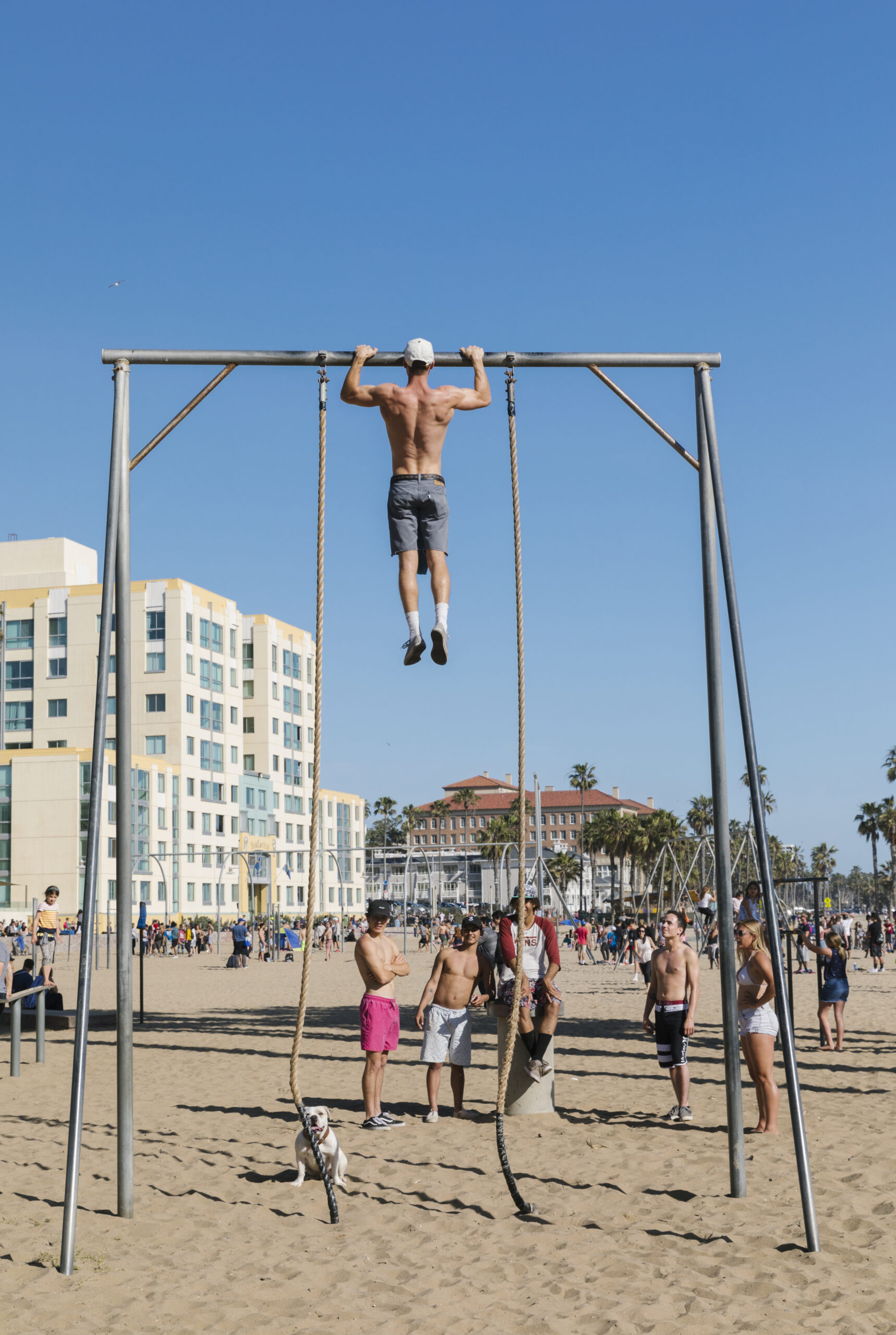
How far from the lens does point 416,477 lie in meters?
7.08

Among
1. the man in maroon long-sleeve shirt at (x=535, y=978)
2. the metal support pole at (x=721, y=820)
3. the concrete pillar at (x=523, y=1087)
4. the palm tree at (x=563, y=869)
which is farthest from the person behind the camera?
the palm tree at (x=563, y=869)

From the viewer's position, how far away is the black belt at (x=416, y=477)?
7.06m

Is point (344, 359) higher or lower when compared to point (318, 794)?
higher

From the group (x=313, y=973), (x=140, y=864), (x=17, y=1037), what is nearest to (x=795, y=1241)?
(x=17, y=1037)

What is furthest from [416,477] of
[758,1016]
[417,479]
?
[758,1016]

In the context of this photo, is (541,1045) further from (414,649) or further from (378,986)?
(414,649)

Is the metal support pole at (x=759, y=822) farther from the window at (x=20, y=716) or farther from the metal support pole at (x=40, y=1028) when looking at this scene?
the window at (x=20, y=716)

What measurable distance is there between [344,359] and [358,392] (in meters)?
0.39

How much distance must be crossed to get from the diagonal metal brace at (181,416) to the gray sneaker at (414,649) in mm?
2087

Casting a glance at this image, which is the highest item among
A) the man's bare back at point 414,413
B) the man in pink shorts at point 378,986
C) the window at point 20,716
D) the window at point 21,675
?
→ the window at point 21,675

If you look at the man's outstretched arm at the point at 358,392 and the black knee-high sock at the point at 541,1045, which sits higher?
the man's outstretched arm at the point at 358,392

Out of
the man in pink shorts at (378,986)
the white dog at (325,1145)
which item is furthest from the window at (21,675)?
the white dog at (325,1145)

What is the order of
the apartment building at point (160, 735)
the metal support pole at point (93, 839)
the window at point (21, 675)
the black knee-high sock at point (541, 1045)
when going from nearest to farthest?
the metal support pole at point (93, 839) → the black knee-high sock at point (541, 1045) → the apartment building at point (160, 735) → the window at point (21, 675)

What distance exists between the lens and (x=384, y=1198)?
784 centimetres
